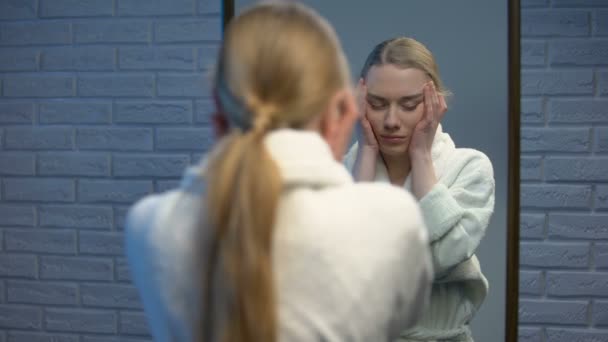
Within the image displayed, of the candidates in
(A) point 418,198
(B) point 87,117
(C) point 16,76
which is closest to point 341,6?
(A) point 418,198

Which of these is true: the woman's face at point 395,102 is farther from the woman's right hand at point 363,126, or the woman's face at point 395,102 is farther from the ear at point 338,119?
the ear at point 338,119

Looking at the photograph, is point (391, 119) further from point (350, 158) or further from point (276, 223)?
A: point (276, 223)

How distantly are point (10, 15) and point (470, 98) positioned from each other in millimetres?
1220

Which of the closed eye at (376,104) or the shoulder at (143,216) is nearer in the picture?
the shoulder at (143,216)

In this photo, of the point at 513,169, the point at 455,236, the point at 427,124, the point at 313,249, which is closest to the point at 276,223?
the point at 313,249

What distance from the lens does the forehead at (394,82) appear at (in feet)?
4.66

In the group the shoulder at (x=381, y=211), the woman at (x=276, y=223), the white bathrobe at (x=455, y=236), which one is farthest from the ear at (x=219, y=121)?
the white bathrobe at (x=455, y=236)

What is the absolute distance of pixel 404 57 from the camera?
1.44 metres

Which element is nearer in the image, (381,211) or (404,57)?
(381,211)

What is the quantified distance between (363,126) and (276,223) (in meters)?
0.81

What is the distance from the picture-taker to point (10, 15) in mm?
2047

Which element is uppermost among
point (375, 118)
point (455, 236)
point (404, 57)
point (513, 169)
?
point (404, 57)

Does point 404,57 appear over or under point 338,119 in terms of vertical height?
over

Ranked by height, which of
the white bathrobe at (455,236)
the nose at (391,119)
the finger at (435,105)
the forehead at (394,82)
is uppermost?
the forehead at (394,82)
